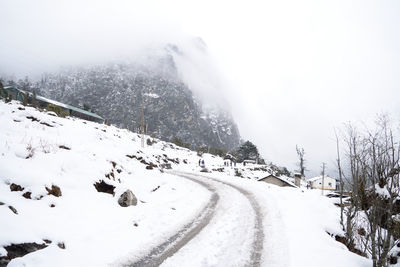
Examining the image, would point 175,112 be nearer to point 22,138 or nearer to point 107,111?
point 107,111

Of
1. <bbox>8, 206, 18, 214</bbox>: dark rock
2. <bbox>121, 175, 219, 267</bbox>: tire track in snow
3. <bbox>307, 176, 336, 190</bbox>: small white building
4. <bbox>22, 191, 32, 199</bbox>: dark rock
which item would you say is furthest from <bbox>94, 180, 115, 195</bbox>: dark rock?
<bbox>307, 176, 336, 190</bbox>: small white building

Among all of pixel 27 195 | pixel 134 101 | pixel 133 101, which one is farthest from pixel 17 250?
pixel 134 101

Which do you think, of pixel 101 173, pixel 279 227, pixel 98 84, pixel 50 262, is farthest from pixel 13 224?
pixel 98 84

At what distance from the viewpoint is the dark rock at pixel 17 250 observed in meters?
3.55

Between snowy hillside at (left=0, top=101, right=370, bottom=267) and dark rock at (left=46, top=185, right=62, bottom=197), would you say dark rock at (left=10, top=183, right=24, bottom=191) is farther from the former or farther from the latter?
dark rock at (left=46, top=185, right=62, bottom=197)

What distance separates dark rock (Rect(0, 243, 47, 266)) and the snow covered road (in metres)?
1.89

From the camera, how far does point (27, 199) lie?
5.16m

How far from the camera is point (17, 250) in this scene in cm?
379

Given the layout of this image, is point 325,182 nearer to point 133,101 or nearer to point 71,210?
point 71,210

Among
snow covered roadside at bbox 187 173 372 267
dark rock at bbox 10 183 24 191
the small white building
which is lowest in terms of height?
the small white building

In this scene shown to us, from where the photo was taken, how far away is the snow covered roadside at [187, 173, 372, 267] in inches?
200

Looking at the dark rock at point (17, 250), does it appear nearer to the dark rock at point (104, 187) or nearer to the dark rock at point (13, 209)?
the dark rock at point (13, 209)

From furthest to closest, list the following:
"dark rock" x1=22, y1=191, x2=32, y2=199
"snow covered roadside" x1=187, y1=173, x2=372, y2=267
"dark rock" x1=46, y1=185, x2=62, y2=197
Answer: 1. "dark rock" x1=46, y1=185, x2=62, y2=197
2. "dark rock" x1=22, y1=191, x2=32, y2=199
3. "snow covered roadside" x1=187, y1=173, x2=372, y2=267

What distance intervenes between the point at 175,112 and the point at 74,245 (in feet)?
593
